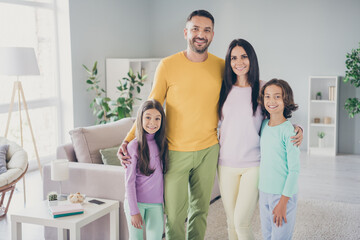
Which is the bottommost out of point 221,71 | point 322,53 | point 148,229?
point 148,229

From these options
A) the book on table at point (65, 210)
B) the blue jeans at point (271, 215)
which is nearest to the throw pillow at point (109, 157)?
the book on table at point (65, 210)

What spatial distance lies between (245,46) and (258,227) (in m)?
1.65

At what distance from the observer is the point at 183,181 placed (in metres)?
2.37

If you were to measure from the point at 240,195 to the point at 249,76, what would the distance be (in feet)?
2.11

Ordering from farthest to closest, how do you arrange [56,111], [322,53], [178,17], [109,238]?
1. [178,17]
2. [322,53]
3. [56,111]
4. [109,238]

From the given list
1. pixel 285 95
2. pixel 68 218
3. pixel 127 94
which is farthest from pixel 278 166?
pixel 127 94

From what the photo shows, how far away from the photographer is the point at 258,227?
3.38 meters

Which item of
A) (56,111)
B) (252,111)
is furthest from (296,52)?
(252,111)

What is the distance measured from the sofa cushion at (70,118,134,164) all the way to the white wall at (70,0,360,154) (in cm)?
258

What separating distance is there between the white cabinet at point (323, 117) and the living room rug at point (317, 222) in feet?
8.14

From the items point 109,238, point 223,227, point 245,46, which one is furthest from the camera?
point 223,227

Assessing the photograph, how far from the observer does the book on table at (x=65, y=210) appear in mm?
2506

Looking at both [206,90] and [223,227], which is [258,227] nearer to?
[223,227]

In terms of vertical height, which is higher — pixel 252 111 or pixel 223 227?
pixel 252 111
